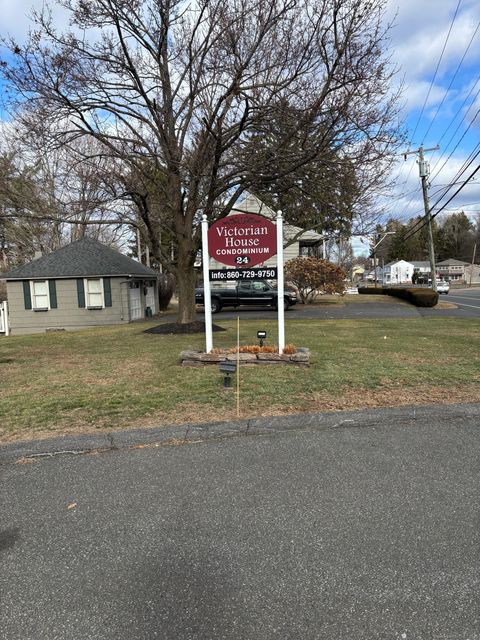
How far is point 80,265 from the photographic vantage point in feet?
68.6

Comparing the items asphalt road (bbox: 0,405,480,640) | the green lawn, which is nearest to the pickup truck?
the green lawn

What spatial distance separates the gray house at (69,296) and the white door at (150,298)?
2342mm

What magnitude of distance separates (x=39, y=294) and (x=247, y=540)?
20489 mm

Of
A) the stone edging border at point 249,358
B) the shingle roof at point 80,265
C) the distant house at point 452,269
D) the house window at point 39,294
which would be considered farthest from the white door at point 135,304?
the distant house at point 452,269

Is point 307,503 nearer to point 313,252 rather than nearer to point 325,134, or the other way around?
point 325,134

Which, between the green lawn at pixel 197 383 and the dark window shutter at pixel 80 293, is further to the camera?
the dark window shutter at pixel 80 293

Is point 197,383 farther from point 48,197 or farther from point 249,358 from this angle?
point 48,197

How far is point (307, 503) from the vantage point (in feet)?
10.1

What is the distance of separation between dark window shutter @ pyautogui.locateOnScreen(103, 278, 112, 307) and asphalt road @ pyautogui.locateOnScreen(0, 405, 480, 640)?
55.2ft

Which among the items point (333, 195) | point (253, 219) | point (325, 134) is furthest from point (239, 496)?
point (333, 195)

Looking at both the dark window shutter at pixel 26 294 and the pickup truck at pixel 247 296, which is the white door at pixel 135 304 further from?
the dark window shutter at pixel 26 294

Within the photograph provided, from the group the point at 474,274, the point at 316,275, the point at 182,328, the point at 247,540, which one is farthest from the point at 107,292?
the point at 474,274

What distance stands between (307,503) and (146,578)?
1.20 meters

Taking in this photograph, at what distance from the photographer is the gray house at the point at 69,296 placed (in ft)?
66.9
